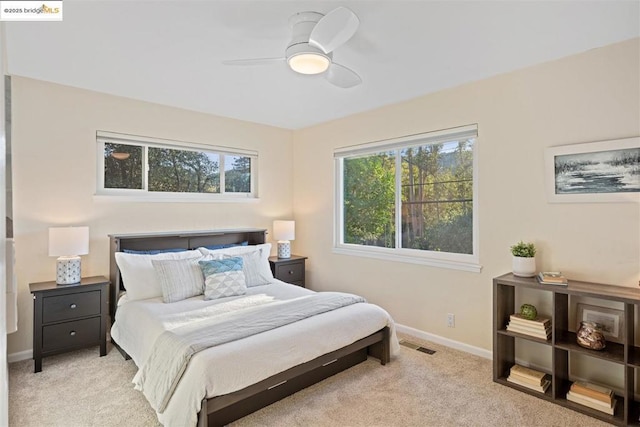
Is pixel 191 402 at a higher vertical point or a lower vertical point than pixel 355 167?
lower

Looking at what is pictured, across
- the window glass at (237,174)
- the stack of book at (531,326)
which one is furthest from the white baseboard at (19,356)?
the stack of book at (531,326)

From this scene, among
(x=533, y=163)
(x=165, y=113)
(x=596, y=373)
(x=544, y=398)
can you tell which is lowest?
(x=544, y=398)

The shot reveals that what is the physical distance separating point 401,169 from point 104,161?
3.21 meters

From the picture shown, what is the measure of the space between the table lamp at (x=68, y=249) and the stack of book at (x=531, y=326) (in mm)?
3691

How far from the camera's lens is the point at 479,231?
316cm

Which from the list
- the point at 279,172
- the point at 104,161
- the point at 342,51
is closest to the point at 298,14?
the point at 342,51

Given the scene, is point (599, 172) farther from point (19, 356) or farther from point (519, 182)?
point (19, 356)

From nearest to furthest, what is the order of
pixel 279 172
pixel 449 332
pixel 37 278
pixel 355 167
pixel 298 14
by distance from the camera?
1. pixel 298 14
2. pixel 37 278
3. pixel 449 332
4. pixel 355 167
5. pixel 279 172

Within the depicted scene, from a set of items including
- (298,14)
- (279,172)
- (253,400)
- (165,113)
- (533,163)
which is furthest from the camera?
(279,172)

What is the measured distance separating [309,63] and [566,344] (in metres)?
2.64

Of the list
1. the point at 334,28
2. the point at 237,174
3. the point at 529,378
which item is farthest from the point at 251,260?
the point at 529,378

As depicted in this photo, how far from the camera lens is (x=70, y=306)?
2941 millimetres

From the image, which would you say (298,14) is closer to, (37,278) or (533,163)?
(533,163)

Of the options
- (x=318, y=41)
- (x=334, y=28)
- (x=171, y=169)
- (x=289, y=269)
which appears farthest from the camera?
(x=289, y=269)
